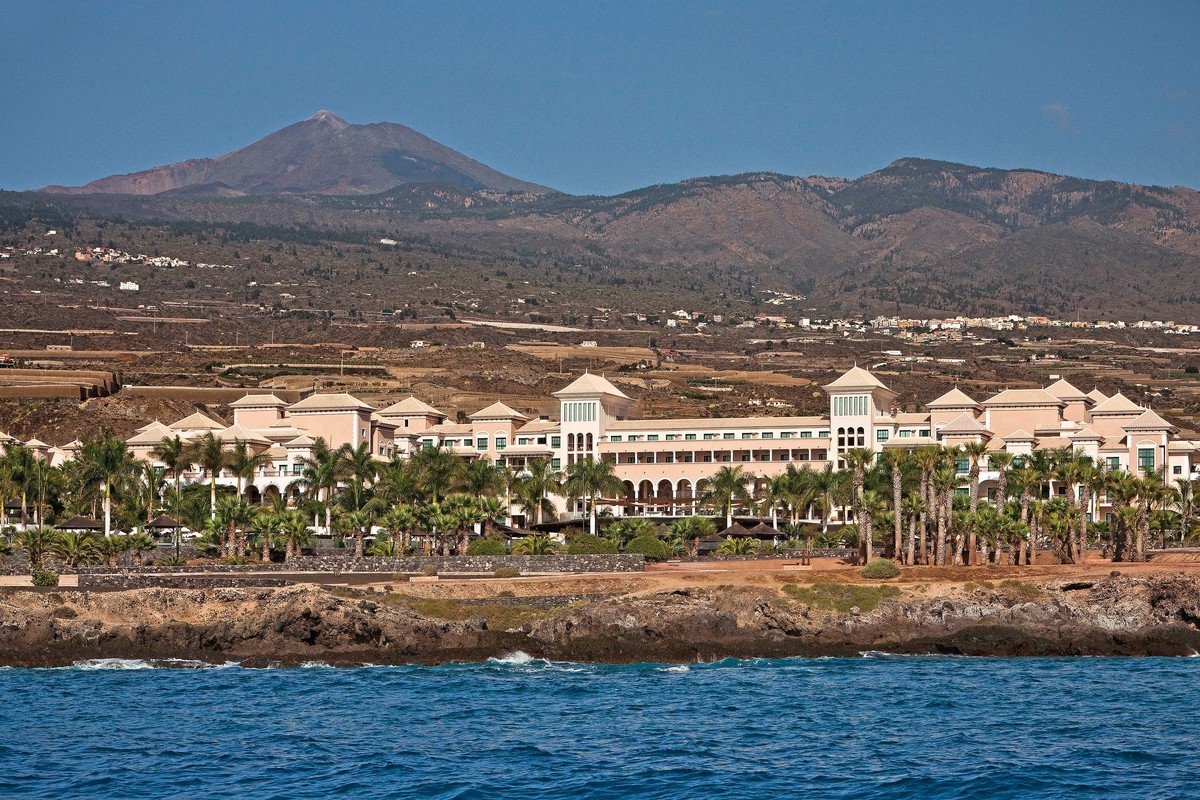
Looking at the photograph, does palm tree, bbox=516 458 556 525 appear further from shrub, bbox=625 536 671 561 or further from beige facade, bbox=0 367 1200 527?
shrub, bbox=625 536 671 561

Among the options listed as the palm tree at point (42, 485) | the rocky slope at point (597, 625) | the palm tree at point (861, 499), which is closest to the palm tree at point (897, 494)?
the palm tree at point (861, 499)

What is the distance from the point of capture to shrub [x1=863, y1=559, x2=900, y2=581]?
71.1 meters

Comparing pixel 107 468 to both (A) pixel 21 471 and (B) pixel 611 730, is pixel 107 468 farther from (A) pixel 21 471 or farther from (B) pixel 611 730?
(B) pixel 611 730

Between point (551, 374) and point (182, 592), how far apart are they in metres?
109

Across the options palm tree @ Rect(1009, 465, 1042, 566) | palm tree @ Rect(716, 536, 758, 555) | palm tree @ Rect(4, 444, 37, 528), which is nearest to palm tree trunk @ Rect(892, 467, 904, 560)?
palm tree @ Rect(1009, 465, 1042, 566)

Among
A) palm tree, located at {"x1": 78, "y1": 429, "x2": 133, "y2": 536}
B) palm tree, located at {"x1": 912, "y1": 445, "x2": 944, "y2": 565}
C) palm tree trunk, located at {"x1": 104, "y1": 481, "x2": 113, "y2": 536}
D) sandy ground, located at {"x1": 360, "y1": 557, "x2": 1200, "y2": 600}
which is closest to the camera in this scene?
sandy ground, located at {"x1": 360, "y1": 557, "x2": 1200, "y2": 600}

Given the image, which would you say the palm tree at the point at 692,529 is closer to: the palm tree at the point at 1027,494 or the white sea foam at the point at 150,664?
the palm tree at the point at 1027,494

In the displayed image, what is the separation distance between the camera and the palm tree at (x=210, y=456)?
9275 centimetres

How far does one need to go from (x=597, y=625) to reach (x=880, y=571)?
550 inches

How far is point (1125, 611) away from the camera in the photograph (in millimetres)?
66250

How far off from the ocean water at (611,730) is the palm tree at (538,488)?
32.0 metres

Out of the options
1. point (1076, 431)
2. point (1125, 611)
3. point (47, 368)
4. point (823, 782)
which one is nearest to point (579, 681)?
point (823, 782)

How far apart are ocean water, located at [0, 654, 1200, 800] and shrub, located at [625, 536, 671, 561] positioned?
18953 mm

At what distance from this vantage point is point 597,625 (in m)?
64.7
